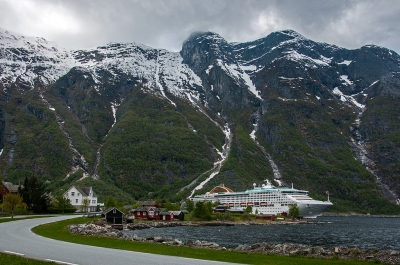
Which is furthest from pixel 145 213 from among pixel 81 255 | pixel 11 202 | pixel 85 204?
pixel 81 255

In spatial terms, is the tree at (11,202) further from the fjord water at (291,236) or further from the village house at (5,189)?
the fjord water at (291,236)

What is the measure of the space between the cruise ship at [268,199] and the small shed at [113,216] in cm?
6575

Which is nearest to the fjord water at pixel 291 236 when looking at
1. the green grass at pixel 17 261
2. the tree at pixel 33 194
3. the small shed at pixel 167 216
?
the small shed at pixel 167 216

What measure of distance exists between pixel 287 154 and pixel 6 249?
565ft

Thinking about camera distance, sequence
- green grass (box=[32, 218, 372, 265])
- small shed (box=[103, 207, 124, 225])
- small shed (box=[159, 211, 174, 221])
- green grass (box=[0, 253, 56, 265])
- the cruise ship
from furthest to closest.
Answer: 1. the cruise ship
2. small shed (box=[159, 211, 174, 221])
3. small shed (box=[103, 207, 124, 225])
4. green grass (box=[32, 218, 372, 265])
5. green grass (box=[0, 253, 56, 265])

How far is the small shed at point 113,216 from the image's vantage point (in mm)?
62906

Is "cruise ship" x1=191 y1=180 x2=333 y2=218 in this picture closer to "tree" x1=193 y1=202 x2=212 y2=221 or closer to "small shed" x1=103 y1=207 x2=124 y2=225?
"tree" x1=193 y1=202 x2=212 y2=221

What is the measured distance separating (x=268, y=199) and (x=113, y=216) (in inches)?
3359

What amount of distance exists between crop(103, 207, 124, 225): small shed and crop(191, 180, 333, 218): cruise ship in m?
65.7

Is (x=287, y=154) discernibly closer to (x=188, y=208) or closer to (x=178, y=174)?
(x=178, y=174)

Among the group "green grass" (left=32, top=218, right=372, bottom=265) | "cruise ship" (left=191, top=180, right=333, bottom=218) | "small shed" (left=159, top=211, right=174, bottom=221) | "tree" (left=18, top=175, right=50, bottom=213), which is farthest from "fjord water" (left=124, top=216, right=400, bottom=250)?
"cruise ship" (left=191, top=180, right=333, bottom=218)

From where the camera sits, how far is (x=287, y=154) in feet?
607

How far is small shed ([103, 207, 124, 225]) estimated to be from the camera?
6291cm

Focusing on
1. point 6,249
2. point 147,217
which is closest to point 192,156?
point 147,217
